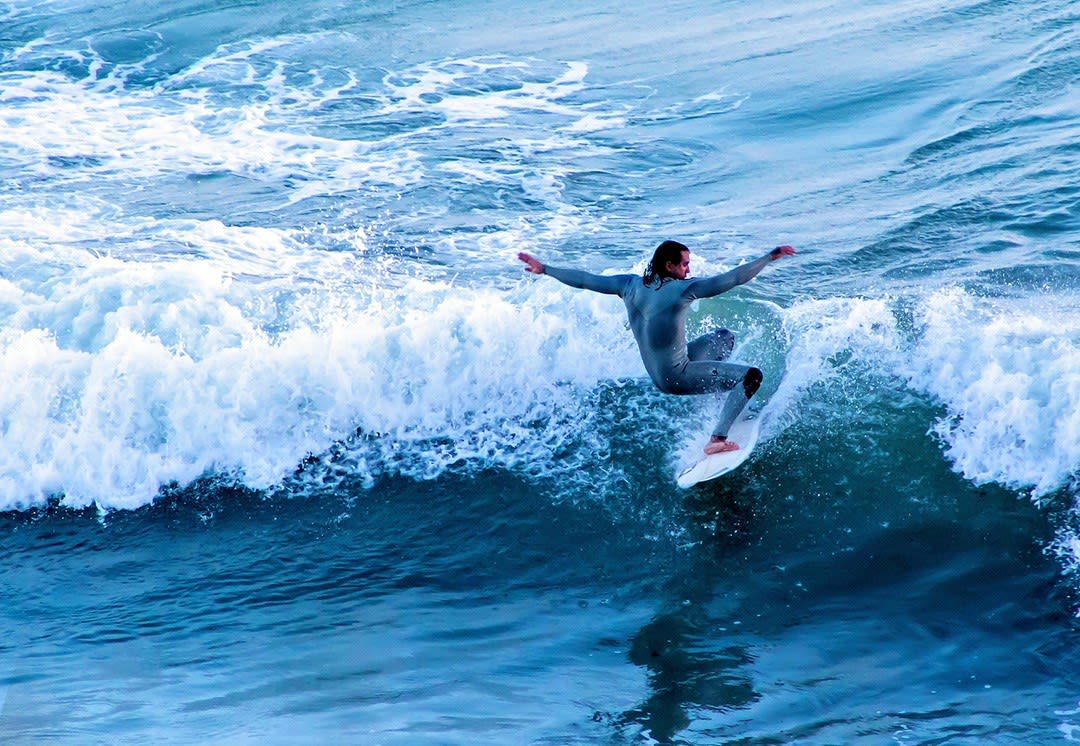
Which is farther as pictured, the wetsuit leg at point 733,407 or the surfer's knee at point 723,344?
the surfer's knee at point 723,344

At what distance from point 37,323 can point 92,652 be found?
503 centimetres

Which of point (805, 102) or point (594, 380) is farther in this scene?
point (805, 102)

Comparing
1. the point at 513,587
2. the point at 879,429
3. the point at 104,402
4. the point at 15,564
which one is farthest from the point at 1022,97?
the point at 15,564

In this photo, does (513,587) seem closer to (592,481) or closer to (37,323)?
(592,481)

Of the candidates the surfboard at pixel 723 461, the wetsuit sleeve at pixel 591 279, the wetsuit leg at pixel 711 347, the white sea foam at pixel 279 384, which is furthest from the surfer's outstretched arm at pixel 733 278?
the white sea foam at pixel 279 384

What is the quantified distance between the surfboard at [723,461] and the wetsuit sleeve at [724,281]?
4.13 feet

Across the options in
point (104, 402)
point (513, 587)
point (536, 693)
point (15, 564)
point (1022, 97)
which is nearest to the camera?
point (536, 693)

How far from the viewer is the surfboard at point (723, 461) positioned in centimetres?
902

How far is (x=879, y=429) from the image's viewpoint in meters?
9.71

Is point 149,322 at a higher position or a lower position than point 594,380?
higher

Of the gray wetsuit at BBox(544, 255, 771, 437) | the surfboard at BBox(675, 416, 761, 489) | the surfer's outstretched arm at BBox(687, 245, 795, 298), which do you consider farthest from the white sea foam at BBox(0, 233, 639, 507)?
the surfer's outstretched arm at BBox(687, 245, 795, 298)

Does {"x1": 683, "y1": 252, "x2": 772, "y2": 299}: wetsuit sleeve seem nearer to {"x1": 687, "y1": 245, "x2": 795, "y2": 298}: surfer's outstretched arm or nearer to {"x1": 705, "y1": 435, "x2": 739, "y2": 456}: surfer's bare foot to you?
{"x1": 687, "y1": 245, "x2": 795, "y2": 298}: surfer's outstretched arm

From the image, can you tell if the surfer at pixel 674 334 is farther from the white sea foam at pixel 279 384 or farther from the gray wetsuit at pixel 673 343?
the white sea foam at pixel 279 384

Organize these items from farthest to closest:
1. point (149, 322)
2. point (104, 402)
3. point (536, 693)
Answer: point (149, 322) < point (104, 402) < point (536, 693)
